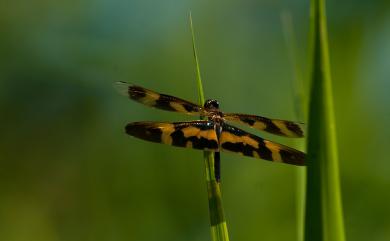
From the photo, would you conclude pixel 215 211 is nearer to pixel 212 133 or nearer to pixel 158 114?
pixel 212 133

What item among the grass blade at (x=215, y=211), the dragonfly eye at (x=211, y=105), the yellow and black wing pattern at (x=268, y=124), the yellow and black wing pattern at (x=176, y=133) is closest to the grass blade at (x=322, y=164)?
the grass blade at (x=215, y=211)

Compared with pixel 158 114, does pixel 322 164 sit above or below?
below

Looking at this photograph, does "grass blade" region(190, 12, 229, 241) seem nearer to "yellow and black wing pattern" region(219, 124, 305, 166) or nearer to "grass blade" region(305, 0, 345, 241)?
"grass blade" region(305, 0, 345, 241)

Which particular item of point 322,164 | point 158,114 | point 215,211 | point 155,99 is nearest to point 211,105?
point 155,99

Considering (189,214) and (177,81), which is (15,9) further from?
(189,214)

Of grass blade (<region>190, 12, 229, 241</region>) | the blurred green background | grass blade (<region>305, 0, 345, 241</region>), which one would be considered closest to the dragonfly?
grass blade (<region>190, 12, 229, 241</region>)

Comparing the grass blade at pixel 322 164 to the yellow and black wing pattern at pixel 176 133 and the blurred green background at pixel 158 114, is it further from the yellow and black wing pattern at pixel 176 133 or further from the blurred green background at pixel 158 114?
the blurred green background at pixel 158 114
